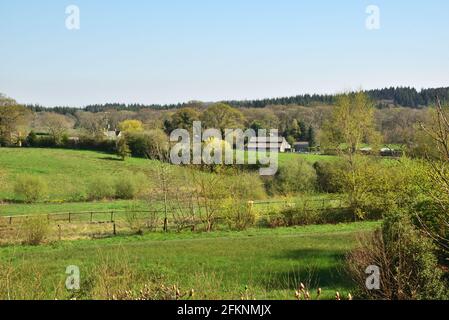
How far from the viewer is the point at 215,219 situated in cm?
3034

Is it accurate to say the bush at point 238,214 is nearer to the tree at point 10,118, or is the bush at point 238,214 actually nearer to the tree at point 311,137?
the tree at point 10,118

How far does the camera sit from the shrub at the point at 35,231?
2477 cm

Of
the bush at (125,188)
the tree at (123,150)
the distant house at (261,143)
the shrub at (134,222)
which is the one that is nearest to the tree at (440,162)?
the shrub at (134,222)

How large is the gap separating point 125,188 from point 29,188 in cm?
858

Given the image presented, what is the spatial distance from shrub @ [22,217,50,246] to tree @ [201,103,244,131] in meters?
45.4

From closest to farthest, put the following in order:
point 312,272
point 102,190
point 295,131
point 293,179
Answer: point 312,272 → point 102,190 → point 293,179 → point 295,131

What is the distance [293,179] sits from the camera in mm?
45750

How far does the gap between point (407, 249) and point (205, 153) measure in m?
26.3

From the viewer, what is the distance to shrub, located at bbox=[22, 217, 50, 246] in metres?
24.8

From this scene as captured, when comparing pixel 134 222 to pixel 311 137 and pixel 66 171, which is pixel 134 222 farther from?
pixel 311 137

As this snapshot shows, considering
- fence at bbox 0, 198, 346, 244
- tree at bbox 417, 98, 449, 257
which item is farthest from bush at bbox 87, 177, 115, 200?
tree at bbox 417, 98, 449, 257

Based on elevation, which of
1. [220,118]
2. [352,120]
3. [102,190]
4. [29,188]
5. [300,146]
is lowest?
[102,190]

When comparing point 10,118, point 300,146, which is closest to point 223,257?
point 10,118
